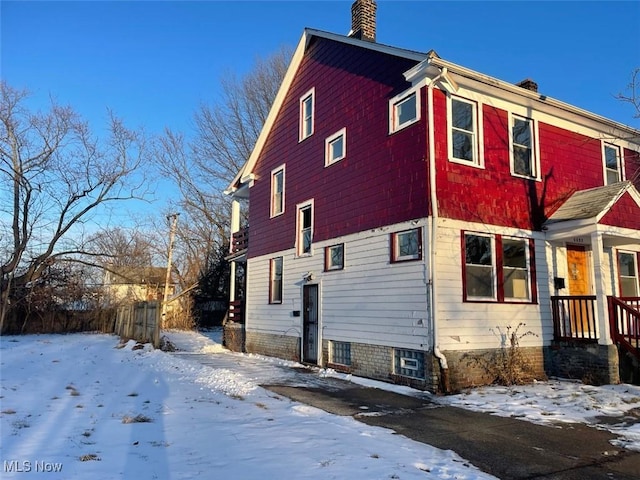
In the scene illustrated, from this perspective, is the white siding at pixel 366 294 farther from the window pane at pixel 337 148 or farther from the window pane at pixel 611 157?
the window pane at pixel 611 157

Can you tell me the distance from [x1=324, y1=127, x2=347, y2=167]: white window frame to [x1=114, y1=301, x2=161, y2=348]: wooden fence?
751cm

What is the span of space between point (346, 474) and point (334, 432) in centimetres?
166

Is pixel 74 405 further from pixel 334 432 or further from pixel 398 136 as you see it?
pixel 398 136

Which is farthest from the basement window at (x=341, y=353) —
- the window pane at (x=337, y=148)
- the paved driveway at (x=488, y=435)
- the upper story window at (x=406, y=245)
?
the window pane at (x=337, y=148)

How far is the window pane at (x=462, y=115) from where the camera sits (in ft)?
34.8

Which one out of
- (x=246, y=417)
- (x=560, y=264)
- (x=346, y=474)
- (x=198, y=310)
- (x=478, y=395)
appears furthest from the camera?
(x=198, y=310)

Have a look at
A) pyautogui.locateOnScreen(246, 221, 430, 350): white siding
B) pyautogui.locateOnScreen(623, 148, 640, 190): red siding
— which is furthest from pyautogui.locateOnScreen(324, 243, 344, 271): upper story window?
pyautogui.locateOnScreen(623, 148, 640, 190): red siding

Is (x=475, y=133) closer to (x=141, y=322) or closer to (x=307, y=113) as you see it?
(x=307, y=113)

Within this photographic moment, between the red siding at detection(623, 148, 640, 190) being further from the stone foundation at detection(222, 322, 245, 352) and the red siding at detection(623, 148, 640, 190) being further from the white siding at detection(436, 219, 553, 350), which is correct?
the stone foundation at detection(222, 322, 245, 352)

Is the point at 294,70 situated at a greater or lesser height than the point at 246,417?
greater

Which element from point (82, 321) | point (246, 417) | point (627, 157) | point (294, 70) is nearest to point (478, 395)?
point (246, 417)

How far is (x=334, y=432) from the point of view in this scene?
6.19 metres

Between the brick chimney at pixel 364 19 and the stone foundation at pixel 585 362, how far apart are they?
9.94 m

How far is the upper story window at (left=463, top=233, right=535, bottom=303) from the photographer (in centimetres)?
1012
